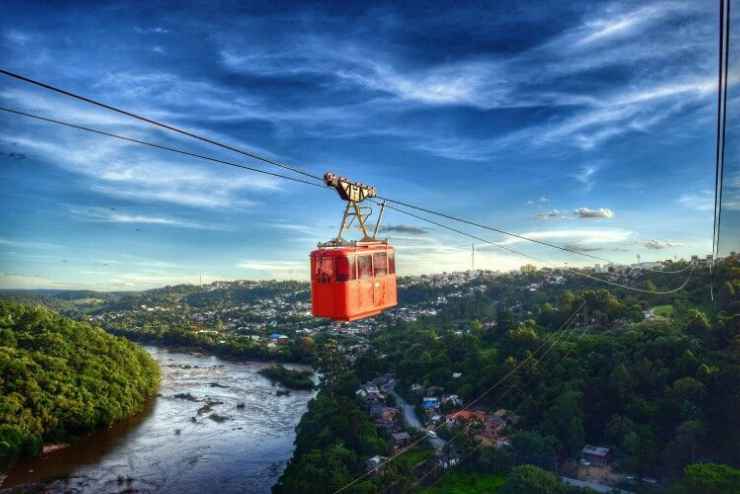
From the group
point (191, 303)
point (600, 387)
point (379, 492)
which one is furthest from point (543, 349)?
point (191, 303)

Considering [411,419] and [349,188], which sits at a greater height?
[349,188]

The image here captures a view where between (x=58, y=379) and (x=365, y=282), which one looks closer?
(x=365, y=282)

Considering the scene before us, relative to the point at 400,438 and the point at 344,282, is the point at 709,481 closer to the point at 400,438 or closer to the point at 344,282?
the point at 400,438

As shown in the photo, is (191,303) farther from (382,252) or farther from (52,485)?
(382,252)

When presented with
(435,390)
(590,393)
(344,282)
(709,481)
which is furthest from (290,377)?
(344,282)

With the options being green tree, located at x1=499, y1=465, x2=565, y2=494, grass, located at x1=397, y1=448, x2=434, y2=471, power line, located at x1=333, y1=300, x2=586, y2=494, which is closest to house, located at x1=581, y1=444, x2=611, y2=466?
green tree, located at x1=499, y1=465, x2=565, y2=494

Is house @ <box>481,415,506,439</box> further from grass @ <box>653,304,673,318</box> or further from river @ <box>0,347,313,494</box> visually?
grass @ <box>653,304,673,318</box>

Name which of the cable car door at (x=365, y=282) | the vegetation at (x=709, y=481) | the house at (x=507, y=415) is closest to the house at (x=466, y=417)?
the house at (x=507, y=415)
